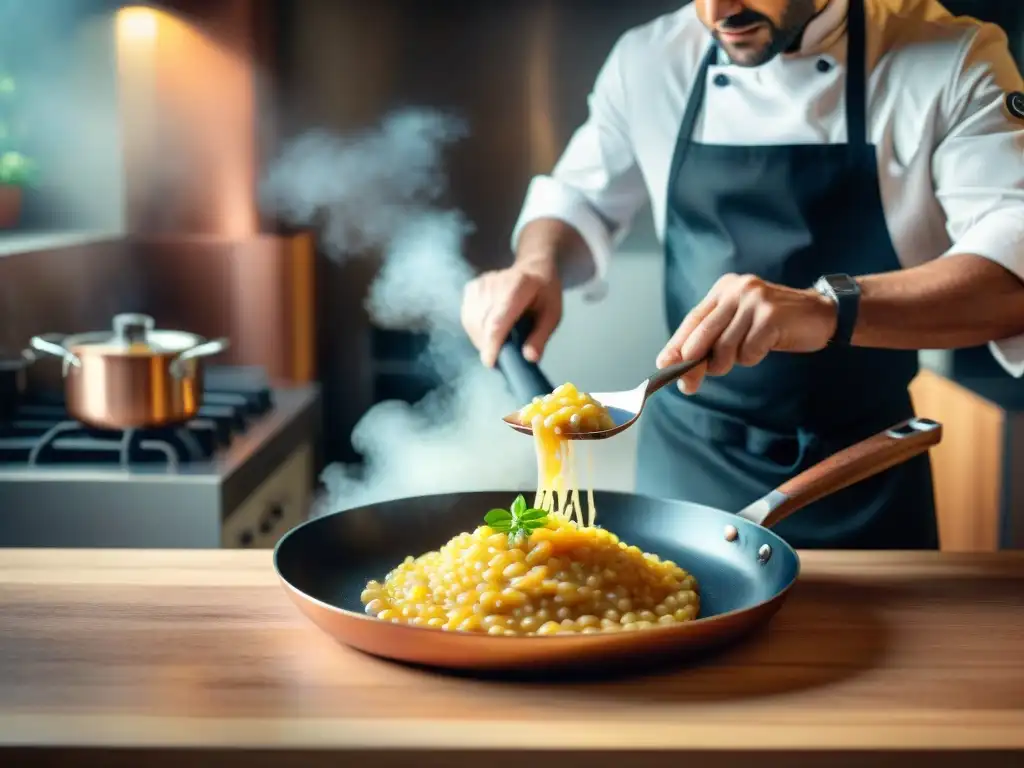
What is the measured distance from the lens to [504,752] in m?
0.86

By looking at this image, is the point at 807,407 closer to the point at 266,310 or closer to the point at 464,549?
the point at 464,549

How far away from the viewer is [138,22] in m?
2.98

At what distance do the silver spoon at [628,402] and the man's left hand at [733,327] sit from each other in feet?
0.08

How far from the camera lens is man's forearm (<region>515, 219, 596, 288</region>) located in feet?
6.42

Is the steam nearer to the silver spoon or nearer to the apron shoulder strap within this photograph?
the apron shoulder strap

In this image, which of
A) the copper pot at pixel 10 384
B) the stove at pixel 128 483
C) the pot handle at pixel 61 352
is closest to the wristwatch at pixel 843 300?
the stove at pixel 128 483

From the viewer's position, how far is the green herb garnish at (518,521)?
1.21 meters

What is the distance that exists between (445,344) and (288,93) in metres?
0.91

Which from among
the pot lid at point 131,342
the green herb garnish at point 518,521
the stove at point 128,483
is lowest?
the stove at point 128,483

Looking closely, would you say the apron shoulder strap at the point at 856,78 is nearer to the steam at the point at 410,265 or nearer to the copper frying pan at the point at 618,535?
the copper frying pan at the point at 618,535

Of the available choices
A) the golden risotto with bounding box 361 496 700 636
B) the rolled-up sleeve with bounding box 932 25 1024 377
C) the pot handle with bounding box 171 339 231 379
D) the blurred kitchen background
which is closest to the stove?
the pot handle with bounding box 171 339 231 379

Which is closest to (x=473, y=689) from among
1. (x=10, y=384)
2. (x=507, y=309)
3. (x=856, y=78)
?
(x=507, y=309)

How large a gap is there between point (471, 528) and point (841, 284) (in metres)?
0.58

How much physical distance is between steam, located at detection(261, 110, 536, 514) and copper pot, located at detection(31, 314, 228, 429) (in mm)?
1226
